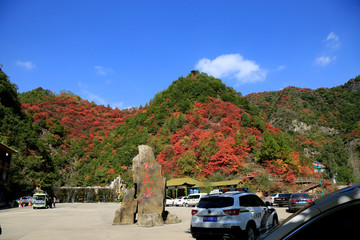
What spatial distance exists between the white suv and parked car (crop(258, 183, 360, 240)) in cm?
506

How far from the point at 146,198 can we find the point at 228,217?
6346 millimetres

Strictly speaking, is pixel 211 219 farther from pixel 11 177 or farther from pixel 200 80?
pixel 200 80

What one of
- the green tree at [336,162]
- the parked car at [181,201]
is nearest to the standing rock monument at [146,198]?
the parked car at [181,201]

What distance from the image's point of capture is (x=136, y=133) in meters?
62.5

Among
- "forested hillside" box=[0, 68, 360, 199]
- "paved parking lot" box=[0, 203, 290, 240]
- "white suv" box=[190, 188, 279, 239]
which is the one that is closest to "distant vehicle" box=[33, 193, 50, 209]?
"forested hillside" box=[0, 68, 360, 199]

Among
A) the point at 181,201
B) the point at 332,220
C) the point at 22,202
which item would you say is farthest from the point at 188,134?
the point at 332,220

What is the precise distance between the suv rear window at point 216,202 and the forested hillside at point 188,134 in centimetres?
2779

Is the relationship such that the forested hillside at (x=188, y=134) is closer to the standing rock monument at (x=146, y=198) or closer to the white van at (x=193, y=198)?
the white van at (x=193, y=198)

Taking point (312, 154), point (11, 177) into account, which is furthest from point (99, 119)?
point (312, 154)

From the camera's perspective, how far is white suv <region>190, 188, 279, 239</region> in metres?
6.46

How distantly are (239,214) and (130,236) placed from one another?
4.50m

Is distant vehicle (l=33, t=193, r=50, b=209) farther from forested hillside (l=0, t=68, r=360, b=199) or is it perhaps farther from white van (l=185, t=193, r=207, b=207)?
white van (l=185, t=193, r=207, b=207)

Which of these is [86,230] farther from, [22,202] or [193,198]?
[22,202]

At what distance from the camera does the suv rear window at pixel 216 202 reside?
270 inches
